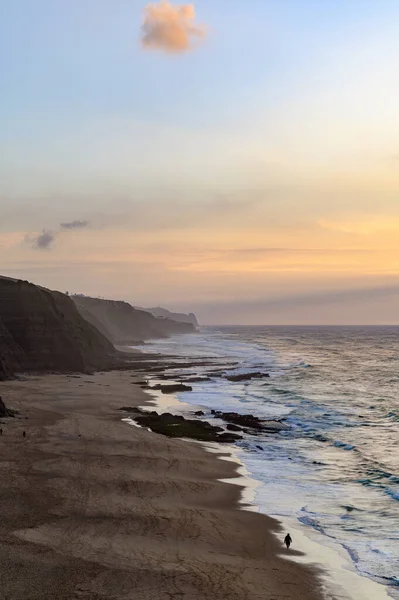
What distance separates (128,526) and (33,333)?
208ft

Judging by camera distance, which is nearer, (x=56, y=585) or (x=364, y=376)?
(x=56, y=585)

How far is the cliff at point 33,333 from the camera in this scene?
81.2 metres

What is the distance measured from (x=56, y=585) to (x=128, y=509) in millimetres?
8260

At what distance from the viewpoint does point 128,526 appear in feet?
79.4

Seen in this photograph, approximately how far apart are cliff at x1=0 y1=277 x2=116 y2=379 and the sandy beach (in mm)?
39524

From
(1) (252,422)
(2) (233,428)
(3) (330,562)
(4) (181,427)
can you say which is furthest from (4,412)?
(3) (330,562)

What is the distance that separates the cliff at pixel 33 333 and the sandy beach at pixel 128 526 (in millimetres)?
39524

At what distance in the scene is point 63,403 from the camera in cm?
5744

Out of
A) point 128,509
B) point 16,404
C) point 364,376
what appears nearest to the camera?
point 128,509

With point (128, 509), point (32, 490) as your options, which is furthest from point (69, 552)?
point (32, 490)

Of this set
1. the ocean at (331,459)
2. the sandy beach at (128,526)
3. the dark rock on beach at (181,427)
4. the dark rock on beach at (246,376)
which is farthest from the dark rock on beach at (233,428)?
the dark rock on beach at (246,376)

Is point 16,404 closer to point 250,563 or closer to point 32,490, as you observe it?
point 32,490

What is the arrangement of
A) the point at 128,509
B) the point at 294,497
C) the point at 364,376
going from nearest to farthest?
1. the point at 128,509
2. the point at 294,497
3. the point at 364,376

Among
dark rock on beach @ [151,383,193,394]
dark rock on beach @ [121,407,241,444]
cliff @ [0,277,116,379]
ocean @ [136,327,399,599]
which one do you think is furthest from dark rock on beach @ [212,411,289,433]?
cliff @ [0,277,116,379]
